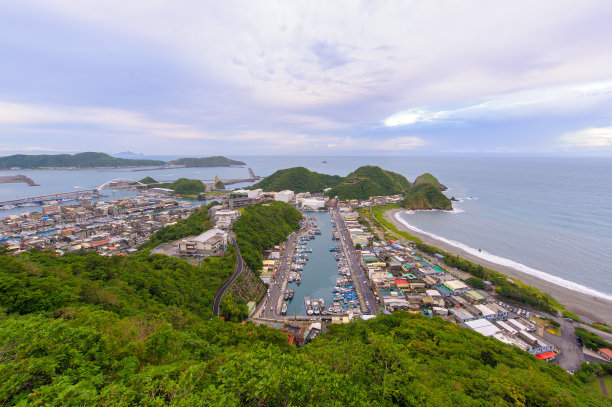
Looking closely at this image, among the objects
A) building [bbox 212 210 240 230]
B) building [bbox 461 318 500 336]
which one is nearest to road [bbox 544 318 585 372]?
building [bbox 461 318 500 336]

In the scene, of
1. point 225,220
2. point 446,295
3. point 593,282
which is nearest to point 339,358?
point 446,295

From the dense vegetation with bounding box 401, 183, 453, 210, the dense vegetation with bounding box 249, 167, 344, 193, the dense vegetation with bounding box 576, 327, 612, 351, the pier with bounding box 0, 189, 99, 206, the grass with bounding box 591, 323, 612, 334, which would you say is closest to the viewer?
the dense vegetation with bounding box 576, 327, 612, 351

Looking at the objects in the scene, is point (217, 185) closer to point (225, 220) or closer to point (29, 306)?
point (225, 220)

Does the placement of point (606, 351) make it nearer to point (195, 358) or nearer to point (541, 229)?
point (195, 358)

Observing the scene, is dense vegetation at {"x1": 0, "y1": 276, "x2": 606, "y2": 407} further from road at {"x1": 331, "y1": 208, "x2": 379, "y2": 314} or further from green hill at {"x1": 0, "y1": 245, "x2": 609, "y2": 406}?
road at {"x1": 331, "y1": 208, "x2": 379, "y2": 314}

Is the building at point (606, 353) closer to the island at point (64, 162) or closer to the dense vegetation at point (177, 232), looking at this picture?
the dense vegetation at point (177, 232)

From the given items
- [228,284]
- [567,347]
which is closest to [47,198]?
[228,284]
